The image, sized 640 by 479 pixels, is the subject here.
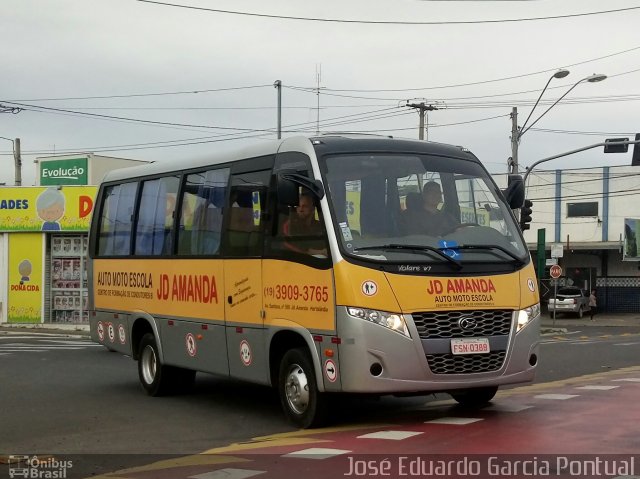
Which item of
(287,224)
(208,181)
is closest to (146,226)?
(208,181)

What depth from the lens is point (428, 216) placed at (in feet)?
32.2

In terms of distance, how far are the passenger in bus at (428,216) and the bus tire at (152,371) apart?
478cm

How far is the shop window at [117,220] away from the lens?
1394 cm

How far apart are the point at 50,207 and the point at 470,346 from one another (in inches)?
1092

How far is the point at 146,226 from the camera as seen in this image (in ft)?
43.7

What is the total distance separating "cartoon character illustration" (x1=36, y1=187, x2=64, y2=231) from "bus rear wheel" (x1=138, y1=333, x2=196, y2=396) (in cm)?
2210

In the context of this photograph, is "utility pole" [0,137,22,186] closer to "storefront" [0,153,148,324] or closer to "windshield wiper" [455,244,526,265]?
"storefront" [0,153,148,324]

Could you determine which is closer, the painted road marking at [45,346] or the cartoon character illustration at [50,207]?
the painted road marking at [45,346]

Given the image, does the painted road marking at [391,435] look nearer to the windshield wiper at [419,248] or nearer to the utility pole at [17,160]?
the windshield wiper at [419,248]

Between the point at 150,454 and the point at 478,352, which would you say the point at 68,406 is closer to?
the point at 150,454

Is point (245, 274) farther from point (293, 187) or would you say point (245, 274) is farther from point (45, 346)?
point (45, 346)

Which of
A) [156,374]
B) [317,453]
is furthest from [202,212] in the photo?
[317,453]

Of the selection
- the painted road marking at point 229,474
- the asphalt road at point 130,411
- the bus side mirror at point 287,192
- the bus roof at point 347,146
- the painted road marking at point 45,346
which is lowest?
the painted road marking at point 45,346

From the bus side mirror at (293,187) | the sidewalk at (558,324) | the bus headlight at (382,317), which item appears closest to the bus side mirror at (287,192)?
the bus side mirror at (293,187)
